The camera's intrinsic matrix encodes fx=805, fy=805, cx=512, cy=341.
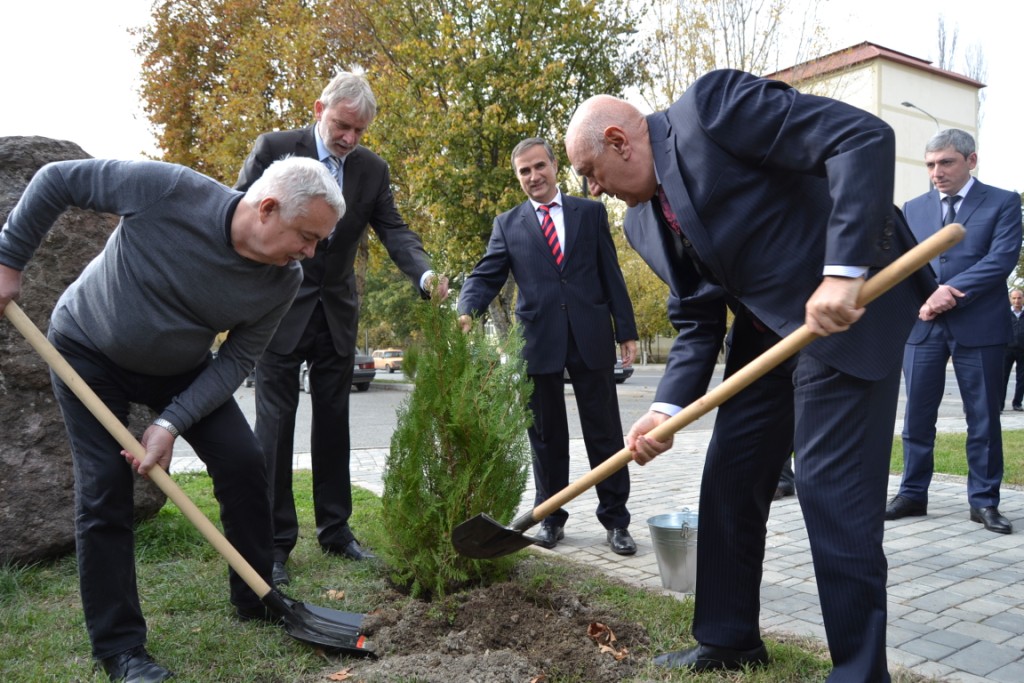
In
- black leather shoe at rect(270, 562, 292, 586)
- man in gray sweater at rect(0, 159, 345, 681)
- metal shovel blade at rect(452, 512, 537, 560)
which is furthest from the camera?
black leather shoe at rect(270, 562, 292, 586)

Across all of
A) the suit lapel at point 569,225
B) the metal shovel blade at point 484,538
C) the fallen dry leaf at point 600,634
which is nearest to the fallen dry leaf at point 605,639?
the fallen dry leaf at point 600,634

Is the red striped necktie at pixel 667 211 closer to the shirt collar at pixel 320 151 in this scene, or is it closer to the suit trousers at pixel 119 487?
the suit trousers at pixel 119 487

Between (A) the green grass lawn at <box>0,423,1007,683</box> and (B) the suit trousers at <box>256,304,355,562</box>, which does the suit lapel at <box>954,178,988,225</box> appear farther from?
(B) the suit trousers at <box>256,304,355,562</box>

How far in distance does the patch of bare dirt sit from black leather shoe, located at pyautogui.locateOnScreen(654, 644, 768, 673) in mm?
Result: 175

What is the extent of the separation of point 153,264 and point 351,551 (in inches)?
81.6

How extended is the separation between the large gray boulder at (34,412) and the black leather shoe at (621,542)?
270 cm

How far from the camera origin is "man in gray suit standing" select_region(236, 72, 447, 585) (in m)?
4.10

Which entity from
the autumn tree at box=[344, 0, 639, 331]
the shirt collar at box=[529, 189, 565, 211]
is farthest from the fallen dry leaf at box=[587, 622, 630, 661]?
the autumn tree at box=[344, 0, 639, 331]

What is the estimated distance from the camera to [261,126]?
19062mm

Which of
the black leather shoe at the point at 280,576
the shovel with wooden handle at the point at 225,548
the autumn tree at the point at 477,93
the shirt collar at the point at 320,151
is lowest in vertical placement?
the black leather shoe at the point at 280,576

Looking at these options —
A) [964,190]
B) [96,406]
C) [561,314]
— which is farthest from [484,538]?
[964,190]

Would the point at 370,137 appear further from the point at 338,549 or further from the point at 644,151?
the point at 644,151

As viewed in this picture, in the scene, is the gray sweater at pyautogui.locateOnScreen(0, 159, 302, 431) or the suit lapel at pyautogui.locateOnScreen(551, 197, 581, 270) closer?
the gray sweater at pyautogui.locateOnScreen(0, 159, 302, 431)

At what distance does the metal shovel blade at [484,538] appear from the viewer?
316 cm
